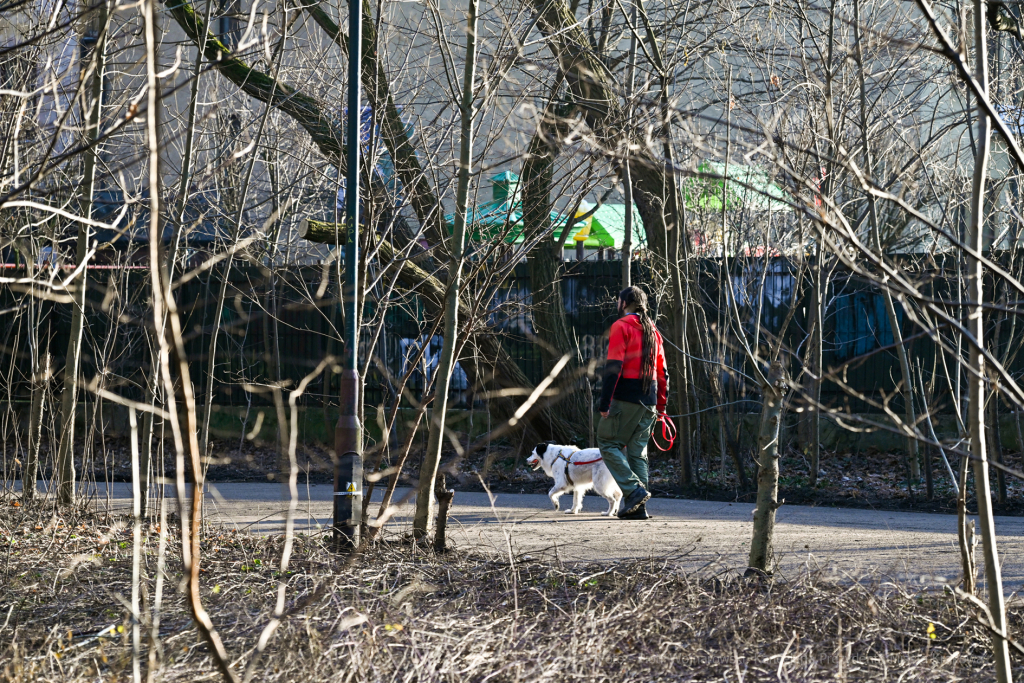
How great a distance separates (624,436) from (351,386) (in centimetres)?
314

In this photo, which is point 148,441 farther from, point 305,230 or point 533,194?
point 533,194

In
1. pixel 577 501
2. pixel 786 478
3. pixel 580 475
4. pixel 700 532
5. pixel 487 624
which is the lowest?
pixel 487 624

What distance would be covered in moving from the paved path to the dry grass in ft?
1.37

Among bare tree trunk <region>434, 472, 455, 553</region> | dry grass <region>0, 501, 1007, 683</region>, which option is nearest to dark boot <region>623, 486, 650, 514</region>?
dry grass <region>0, 501, 1007, 683</region>

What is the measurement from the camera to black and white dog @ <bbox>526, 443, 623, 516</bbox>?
28.9 ft

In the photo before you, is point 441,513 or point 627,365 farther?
point 627,365

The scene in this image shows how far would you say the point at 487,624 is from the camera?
453 centimetres

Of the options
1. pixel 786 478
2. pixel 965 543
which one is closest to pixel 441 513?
pixel 965 543

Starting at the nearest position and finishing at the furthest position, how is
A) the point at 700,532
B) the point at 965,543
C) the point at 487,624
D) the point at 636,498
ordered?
the point at 965,543, the point at 487,624, the point at 700,532, the point at 636,498

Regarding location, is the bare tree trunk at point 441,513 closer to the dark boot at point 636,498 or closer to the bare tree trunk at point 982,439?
the dark boot at point 636,498

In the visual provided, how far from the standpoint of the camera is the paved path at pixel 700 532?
6457 mm

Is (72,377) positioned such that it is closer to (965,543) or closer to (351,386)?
(351,386)

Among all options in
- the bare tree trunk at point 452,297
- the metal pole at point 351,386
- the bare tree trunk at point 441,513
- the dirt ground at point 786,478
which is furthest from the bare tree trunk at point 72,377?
the bare tree trunk at point 441,513

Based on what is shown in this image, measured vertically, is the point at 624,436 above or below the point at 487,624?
above
